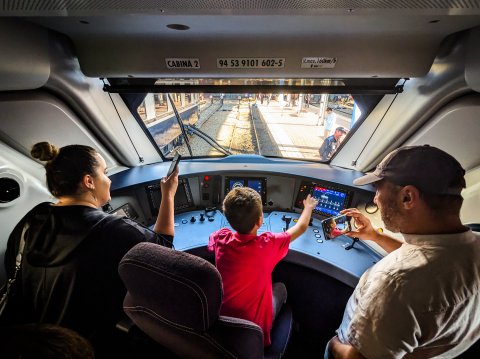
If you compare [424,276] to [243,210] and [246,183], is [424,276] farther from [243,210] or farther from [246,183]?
[246,183]

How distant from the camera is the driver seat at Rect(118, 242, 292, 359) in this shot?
81 centimetres

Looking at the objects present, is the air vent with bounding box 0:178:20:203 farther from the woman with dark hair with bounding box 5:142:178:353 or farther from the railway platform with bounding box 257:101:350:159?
the railway platform with bounding box 257:101:350:159

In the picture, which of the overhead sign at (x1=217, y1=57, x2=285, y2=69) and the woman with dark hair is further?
the overhead sign at (x1=217, y1=57, x2=285, y2=69)

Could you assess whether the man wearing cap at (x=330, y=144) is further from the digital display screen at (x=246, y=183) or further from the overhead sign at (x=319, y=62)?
the overhead sign at (x=319, y=62)

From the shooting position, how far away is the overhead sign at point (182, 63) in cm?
153

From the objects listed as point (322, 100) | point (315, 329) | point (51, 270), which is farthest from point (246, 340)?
point (322, 100)

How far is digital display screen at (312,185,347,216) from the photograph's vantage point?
2.08 metres

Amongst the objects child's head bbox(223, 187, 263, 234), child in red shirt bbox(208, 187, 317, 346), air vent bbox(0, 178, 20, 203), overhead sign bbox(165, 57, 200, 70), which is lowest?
child in red shirt bbox(208, 187, 317, 346)

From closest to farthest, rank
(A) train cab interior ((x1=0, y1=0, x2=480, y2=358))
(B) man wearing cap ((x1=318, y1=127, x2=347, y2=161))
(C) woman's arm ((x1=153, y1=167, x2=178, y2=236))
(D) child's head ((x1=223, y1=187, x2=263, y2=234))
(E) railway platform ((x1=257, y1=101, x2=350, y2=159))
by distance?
(A) train cab interior ((x1=0, y1=0, x2=480, y2=358)) < (D) child's head ((x1=223, y1=187, x2=263, y2=234)) < (C) woman's arm ((x1=153, y1=167, x2=178, y2=236)) < (E) railway platform ((x1=257, y1=101, x2=350, y2=159)) < (B) man wearing cap ((x1=318, y1=127, x2=347, y2=161))

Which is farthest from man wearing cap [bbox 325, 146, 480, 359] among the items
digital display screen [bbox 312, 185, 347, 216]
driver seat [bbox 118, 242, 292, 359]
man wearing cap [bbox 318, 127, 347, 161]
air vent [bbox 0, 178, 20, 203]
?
air vent [bbox 0, 178, 20, 203]

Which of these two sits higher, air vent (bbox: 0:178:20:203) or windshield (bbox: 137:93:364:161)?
windshield (bbox: 137:93:364:161)

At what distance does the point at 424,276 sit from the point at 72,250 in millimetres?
1262

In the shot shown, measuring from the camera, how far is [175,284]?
2.63 ft

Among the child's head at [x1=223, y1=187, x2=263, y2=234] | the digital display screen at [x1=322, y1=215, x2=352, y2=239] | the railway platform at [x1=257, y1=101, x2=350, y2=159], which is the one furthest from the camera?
the railway platform at [x1=257, y1=101, x2=350, y2=159]
